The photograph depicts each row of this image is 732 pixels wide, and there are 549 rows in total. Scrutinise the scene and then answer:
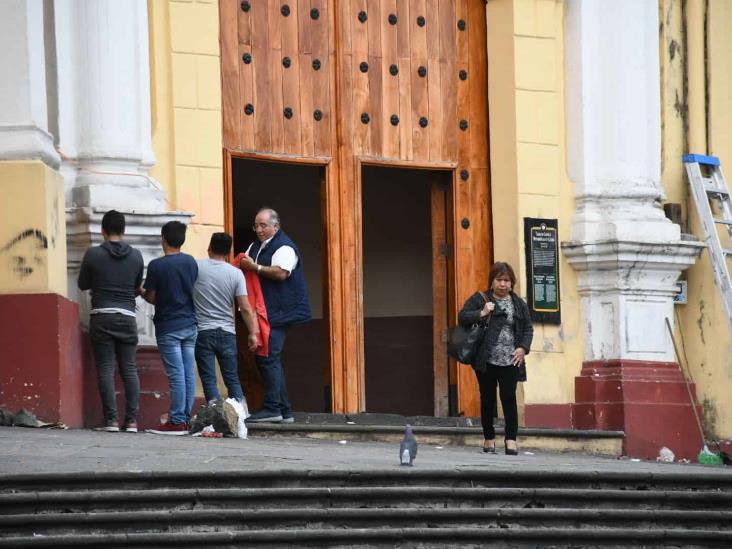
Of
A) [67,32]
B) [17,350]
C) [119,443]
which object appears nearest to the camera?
[119,443]

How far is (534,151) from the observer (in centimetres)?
1555

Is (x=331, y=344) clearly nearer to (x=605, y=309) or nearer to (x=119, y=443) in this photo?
(x=605, y=309)

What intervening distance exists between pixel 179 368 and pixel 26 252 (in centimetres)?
130

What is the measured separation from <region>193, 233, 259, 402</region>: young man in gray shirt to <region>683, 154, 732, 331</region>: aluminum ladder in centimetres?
426

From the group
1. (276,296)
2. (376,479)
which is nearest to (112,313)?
(276,296)

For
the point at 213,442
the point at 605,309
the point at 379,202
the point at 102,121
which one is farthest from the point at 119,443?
the point at 379,202

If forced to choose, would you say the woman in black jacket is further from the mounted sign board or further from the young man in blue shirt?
the mounted sign board

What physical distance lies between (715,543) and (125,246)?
4688 mm

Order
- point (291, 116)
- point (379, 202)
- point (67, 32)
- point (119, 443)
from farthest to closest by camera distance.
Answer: point (379, 202), point (291, 116), point (67, 32), point (119, 443)

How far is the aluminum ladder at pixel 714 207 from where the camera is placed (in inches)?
610

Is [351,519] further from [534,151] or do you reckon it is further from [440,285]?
[534,151]

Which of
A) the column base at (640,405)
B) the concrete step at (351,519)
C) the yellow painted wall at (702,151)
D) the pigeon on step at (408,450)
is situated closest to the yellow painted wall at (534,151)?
the column base at (640,405)

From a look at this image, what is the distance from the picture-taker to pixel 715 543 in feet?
33.7

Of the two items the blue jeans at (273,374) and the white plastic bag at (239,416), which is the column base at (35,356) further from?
the blue jeans at (273,374)
